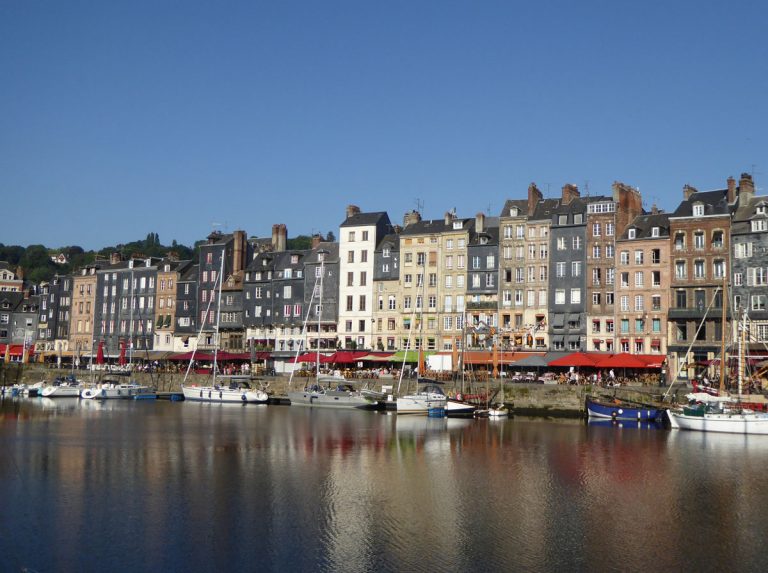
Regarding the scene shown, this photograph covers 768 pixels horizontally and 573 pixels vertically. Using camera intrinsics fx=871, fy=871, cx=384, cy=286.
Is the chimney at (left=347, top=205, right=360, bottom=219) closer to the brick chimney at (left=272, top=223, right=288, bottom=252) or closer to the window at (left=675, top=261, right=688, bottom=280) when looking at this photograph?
the brick chimney at (left=272, top=223, right=288, bottom=252)

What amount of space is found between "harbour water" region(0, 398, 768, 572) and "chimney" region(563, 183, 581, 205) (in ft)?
111

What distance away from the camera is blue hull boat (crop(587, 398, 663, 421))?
6731 cm

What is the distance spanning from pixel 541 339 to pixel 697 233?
18080mm

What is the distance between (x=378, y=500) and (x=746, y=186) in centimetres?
5781

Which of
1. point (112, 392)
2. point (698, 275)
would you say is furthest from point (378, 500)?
point (112, 392)

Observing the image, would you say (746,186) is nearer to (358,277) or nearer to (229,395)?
(358,277)

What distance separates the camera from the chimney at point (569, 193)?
291 feet

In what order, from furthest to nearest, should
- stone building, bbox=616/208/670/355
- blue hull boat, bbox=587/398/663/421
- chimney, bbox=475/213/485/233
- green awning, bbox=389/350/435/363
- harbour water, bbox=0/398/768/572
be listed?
chimney, bbox=475/213/485/233, green awning, bbox=389/350/435/363, stone building, bbox=616/208/670/355, blue hull boat, bbox=587/398/663/421, harbour water, bbox=0/398/768/572

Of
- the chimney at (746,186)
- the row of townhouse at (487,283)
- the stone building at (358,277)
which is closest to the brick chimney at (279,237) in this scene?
the row of townhouse at (487,283)

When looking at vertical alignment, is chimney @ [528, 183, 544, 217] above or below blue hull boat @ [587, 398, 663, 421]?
above

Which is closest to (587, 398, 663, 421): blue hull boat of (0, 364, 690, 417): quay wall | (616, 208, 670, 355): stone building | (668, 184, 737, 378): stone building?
(0, 364, 690, 417): quay wall

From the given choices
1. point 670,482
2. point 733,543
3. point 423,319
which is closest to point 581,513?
point 733,543

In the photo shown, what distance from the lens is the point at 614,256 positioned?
8350 centimetres

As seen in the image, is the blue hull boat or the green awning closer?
the blue hull boat
